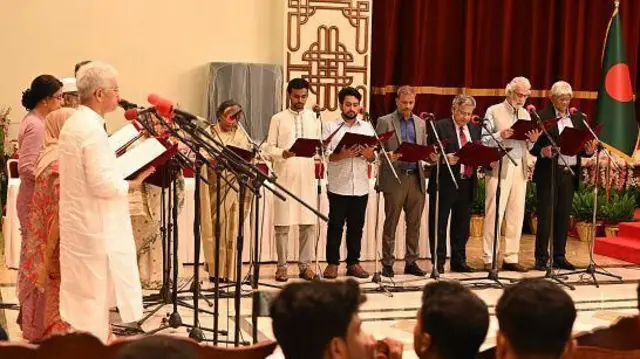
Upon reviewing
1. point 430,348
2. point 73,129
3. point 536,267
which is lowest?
point 536,267

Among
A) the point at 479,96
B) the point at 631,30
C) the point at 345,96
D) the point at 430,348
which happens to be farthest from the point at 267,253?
the point at 631,30

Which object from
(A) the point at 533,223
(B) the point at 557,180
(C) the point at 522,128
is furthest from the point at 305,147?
(A) the point at 533,223

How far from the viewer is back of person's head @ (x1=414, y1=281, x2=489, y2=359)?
2324mm

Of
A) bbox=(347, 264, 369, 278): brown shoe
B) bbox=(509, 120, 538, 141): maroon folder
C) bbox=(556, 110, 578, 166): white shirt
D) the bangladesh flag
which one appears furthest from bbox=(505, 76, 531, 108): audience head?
the bangladesh flag

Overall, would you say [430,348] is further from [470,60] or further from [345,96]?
[470,60]

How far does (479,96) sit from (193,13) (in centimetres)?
363

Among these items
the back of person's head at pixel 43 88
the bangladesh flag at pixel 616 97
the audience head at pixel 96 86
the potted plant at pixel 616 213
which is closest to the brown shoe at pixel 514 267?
the potted plant at pixel 616 213

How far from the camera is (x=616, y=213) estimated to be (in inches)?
376

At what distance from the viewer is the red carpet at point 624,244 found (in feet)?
28.3

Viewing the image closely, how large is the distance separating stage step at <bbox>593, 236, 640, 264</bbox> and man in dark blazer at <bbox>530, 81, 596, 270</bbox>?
3.66 feet

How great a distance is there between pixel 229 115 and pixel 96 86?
250 centimetres

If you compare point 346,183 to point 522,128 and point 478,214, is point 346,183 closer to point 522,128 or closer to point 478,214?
point 522,128

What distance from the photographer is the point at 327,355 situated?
2217mm

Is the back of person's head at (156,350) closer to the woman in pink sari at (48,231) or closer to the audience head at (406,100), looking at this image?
the woman in pink sari at (48,231)
